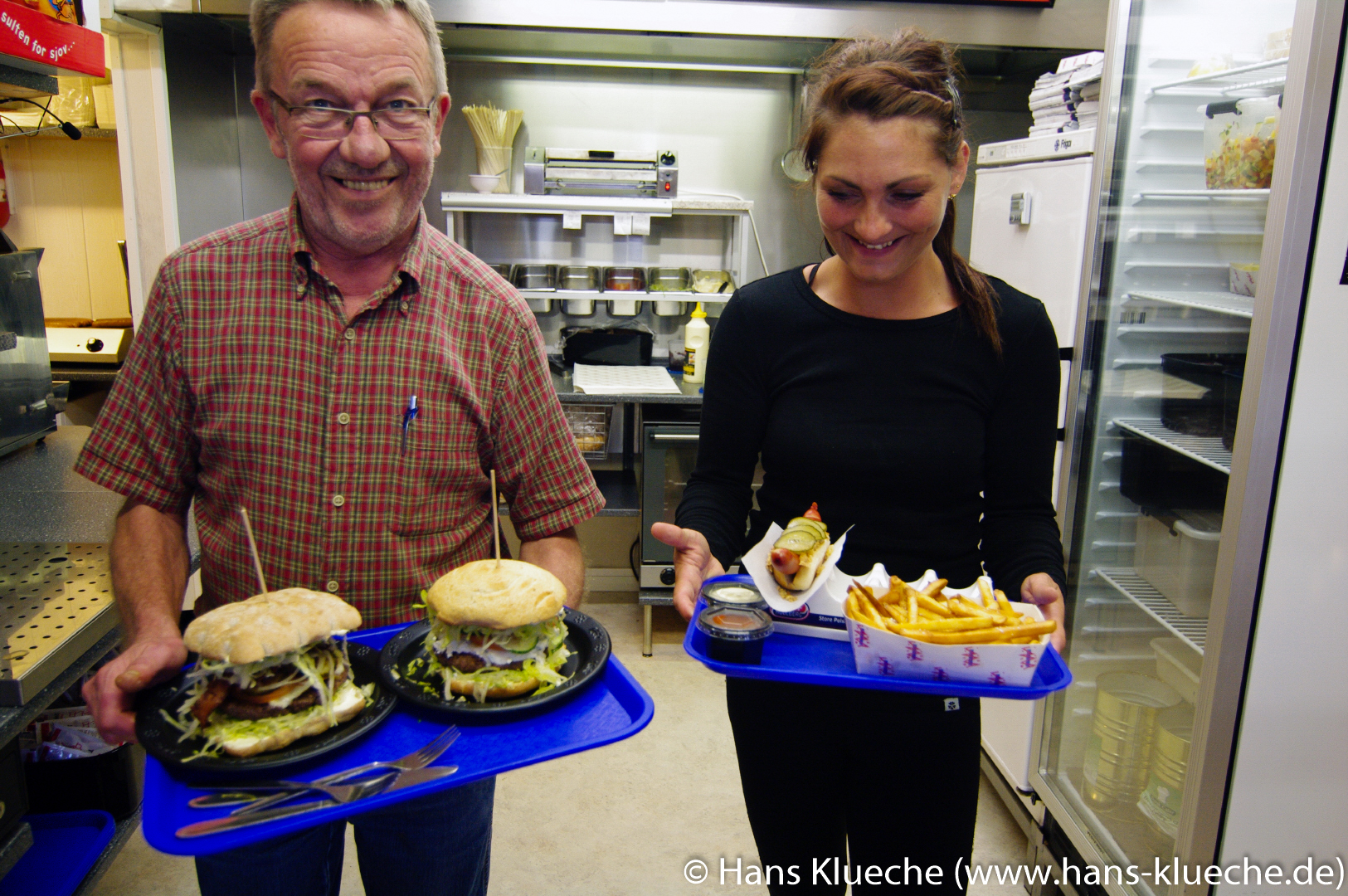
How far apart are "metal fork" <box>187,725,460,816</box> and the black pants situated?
57cm

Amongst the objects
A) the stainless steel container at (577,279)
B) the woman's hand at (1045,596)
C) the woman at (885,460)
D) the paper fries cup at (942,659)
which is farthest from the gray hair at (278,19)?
the stainless steel container at (577,279)

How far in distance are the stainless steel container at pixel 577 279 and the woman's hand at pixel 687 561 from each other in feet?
8.63

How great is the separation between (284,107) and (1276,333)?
1.71 m

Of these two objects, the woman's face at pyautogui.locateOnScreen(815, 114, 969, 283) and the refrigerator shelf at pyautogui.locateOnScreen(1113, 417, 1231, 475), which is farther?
the refrigerator shelf at pyautogui.locateOnScreen(1113, 417, 1231, 475)

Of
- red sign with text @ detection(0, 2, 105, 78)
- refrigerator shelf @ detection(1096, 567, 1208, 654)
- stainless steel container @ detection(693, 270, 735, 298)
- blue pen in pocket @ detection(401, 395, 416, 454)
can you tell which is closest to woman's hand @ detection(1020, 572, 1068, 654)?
refrigerator shelf @ detection(1096, 567, 1208, 654)

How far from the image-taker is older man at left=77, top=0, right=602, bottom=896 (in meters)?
1.38

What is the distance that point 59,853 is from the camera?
2072 mm

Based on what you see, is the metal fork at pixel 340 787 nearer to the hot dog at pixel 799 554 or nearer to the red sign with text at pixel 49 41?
the hot dog at pixel 799 554

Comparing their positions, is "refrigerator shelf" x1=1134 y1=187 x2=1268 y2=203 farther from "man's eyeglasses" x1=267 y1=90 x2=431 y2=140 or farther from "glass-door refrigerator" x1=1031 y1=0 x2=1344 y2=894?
"man's eyeglasses" x1=267 y1=90 x2=431 y2=140

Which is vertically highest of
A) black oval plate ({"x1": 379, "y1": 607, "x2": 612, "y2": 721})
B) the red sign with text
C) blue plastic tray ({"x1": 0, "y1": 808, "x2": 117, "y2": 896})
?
the red sign with text

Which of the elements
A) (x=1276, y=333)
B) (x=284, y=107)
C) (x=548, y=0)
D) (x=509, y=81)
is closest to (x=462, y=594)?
(x=284, y=107)

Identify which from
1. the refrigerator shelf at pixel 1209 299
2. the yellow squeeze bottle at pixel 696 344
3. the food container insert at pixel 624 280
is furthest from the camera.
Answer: the food container insert at pixel 624 280

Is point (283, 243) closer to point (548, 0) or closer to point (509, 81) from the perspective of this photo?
point (548, 0)

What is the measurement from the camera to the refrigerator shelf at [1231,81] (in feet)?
6.42
